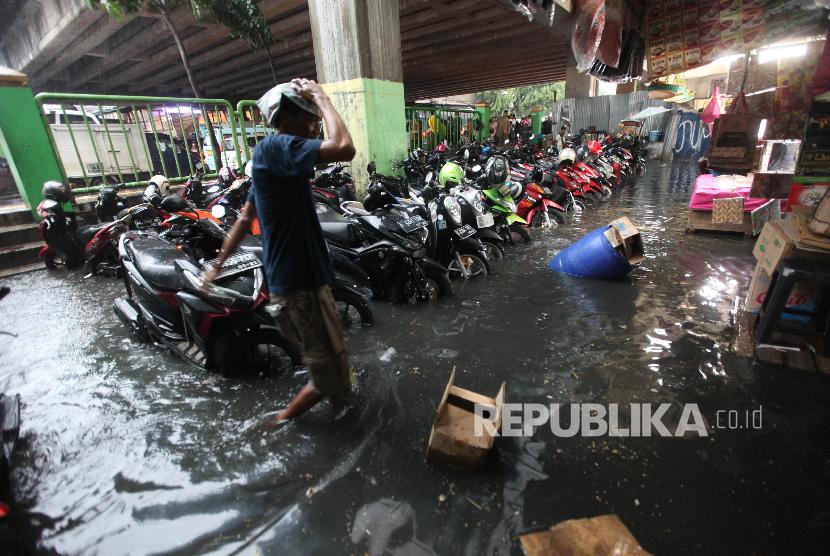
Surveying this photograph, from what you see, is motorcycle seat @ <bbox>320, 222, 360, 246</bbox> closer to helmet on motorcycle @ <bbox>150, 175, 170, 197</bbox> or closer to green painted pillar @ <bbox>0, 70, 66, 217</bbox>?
helmet on motorcycle @ <bbox>150, 175, 170, 197</bbox>

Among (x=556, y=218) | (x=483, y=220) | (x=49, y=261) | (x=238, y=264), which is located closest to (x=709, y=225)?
(x=556, y=218)

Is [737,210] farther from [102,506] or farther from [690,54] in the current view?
[102,506]

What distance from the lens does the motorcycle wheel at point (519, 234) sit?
6.13 meters

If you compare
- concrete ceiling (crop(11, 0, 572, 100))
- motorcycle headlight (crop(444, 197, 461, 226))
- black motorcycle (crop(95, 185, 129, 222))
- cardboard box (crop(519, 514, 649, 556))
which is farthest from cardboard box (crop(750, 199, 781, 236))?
black motorcycle (crop(95, 185, 129, 222))

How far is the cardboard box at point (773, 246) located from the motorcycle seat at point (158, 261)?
14.7 feet

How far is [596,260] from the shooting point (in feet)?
14.7

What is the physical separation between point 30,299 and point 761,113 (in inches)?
345

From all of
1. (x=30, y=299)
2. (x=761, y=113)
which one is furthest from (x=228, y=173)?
(x=761, y=113)

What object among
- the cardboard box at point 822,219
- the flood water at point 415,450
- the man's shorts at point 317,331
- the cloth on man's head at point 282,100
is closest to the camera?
the flood water at point 415,450

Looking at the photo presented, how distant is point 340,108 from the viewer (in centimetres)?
618

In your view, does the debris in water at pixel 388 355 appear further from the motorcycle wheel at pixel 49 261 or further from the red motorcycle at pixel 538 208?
the motorcycle wheel at pixel 49 261

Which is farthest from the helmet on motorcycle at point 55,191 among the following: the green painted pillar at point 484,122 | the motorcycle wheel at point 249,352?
the green painted pillar at point 484,122

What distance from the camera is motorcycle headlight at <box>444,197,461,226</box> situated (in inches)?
172

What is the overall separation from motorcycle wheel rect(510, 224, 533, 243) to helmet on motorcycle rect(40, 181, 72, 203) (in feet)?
22.1
